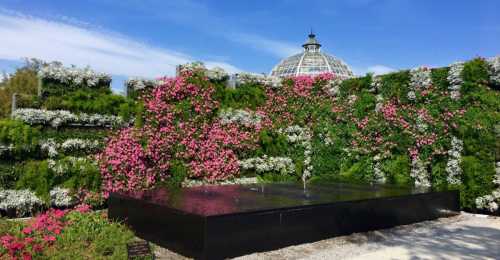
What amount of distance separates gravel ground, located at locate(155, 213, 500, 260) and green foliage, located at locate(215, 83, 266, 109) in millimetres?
7829

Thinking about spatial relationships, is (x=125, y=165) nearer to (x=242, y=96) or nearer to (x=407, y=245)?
(x=242, y=96)

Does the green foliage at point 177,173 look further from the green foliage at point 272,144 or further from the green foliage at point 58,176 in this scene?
the green foliage at point 272,144

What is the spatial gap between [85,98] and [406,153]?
10.4 metres

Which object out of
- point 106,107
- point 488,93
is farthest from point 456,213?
point 106,107

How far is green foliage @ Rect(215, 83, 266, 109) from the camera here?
1484 cm

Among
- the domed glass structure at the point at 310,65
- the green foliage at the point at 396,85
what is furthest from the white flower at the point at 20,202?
the domed glass structure at the point at 310,65

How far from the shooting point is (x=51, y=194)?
35.8ft

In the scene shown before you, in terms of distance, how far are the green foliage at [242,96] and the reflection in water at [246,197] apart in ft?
17.0

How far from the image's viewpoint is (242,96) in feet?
51.0

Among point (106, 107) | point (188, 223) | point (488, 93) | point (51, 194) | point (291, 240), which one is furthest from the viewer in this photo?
point (106, 107)

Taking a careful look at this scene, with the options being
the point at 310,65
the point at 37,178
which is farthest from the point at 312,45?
the point at 37,178

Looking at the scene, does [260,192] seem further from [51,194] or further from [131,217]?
[51,194]

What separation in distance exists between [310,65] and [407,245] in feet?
94.3

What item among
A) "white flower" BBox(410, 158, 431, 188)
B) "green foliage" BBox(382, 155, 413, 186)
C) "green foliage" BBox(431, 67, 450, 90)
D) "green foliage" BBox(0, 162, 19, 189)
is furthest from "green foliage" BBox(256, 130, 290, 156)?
"green foliage" BBox(0, 162, 19, 189)
